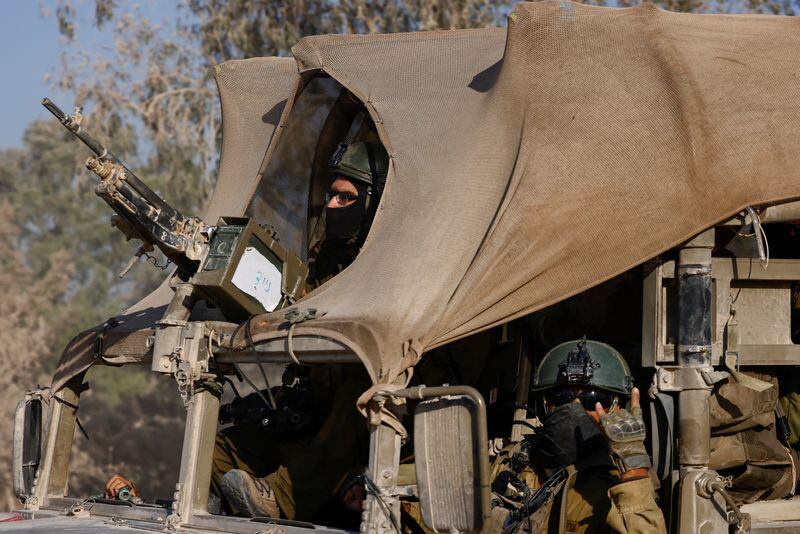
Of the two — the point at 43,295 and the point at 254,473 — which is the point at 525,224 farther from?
the point at 43,295

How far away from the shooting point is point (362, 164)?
614 cm

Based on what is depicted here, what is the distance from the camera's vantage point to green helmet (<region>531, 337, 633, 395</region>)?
5.05m

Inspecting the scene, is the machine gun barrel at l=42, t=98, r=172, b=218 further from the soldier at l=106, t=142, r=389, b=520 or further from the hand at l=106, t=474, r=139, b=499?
the hand at l=106, t=474, r=139, b=499

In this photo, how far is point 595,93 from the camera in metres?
5.04

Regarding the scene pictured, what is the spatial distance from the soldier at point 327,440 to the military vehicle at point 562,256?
1.09 ft

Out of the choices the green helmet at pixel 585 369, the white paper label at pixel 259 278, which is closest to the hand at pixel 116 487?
the white paper label at pixel 259 278

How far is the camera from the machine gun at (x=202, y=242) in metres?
5.41

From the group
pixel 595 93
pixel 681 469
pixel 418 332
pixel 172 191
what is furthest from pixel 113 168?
pixel 172 191

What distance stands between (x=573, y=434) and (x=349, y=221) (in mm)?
1775

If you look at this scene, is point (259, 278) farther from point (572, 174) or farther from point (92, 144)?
point (572, 174)

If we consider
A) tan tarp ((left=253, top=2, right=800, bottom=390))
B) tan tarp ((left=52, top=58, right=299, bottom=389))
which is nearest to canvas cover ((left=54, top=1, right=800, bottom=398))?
tan tarp ((left=253, top=2, right=800, bottom=390))

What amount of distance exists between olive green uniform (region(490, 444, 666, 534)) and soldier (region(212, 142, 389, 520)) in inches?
40.7

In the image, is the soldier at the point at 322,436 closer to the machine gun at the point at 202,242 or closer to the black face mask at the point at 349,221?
the black face mask at the point at 349,221

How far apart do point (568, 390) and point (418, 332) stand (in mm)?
804
